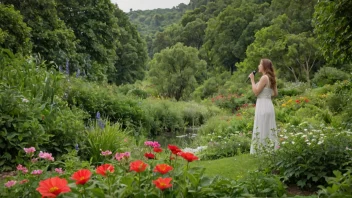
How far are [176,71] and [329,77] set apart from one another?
1235cm

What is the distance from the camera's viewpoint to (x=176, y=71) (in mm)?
28344

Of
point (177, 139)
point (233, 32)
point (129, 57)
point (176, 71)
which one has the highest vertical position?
point (233, 32)

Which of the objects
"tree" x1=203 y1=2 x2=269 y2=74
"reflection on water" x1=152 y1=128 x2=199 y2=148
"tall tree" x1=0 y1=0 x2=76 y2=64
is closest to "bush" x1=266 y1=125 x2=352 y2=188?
"reflection on water" x1=152 y1=128 x2=199 y2=148

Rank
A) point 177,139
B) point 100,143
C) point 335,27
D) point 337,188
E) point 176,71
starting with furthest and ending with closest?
point 176,71 < point 177,139 < point 335,27 < point 100,143 < point 337,188

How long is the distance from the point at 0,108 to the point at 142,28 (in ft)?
268

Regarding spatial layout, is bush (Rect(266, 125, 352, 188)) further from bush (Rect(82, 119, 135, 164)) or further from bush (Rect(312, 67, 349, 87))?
bush (Rect(312, 67, 349, 87))

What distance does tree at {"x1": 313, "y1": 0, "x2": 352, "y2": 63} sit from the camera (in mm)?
4934

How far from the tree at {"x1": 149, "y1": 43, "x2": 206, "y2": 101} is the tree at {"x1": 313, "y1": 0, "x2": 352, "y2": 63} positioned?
2214 centimetres

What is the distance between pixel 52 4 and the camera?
11328 millimetres

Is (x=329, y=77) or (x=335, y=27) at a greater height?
(x=335, y=27)

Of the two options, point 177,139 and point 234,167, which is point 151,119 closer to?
point 177,139

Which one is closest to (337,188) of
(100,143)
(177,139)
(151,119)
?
(100,143)

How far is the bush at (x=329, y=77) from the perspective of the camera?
19.8 meters

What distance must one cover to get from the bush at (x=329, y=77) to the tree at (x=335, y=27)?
15269 millimetres
